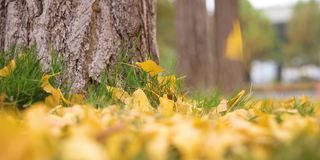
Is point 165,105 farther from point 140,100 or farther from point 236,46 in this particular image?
point 236,46

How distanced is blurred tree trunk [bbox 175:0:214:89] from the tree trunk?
5.22 meters

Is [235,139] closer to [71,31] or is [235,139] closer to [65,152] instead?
[65,152]

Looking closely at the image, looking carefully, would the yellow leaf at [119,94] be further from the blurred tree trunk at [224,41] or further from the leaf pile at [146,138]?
the blurred tree trunk at [224,41]

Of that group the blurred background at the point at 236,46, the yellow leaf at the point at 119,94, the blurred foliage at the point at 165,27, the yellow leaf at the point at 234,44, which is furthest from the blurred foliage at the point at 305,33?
the yellow leaf at the point at 119,94

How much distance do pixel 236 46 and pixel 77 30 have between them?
5.78 meters

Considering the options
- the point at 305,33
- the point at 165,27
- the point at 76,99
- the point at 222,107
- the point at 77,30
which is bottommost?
the point at 305,33

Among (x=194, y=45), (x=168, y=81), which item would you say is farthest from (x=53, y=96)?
(x=194, y=45)

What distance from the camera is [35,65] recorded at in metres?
2.82

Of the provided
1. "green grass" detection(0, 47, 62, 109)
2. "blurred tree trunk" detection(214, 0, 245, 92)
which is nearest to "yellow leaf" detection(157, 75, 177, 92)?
"green grass" detection(0, 47, 62, 109)

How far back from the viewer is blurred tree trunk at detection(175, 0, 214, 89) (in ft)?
27.1

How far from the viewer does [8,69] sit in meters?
2.70

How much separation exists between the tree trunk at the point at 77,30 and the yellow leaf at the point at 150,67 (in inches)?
5.9

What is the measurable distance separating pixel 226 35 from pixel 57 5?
652 centimetres

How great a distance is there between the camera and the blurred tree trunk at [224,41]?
9.05m
